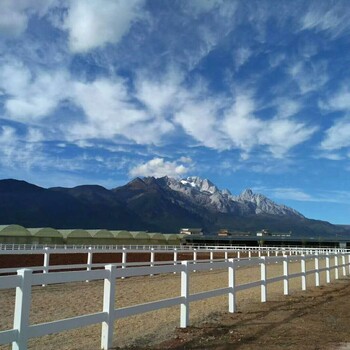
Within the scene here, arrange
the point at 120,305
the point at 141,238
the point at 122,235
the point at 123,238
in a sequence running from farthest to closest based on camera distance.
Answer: the point at 141,238 < the point at 122,235 < the point at 123,238 < the point at 120,305

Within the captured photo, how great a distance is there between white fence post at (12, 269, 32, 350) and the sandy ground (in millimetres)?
2080

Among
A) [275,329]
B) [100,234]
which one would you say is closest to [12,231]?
[100,234]

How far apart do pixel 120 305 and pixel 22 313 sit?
687 centimetres

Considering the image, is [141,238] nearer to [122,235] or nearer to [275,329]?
[122,235]

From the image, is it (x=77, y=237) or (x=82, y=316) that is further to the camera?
(x=77, y=237)

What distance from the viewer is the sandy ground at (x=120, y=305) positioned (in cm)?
782

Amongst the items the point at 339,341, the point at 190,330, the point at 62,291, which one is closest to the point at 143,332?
the point at 190,330

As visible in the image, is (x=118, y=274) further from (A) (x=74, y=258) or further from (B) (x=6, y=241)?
(B) (x=6, y=241)

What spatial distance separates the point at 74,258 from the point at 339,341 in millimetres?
29435

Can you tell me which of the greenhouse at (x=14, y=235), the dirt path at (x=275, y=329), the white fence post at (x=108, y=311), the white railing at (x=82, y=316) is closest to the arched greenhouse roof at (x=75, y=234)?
the greenhouse at (x=14, y=235)

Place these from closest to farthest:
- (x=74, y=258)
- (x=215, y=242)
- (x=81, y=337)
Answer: (x=81, y=337) → (x=74, y=258) → (x=215, y=242)

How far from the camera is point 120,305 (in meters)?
11.8

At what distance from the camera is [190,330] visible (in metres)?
8.41

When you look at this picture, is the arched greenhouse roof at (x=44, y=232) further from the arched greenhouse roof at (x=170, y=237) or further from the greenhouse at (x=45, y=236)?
the arched greenhouse roof at (x=170, y=237)
